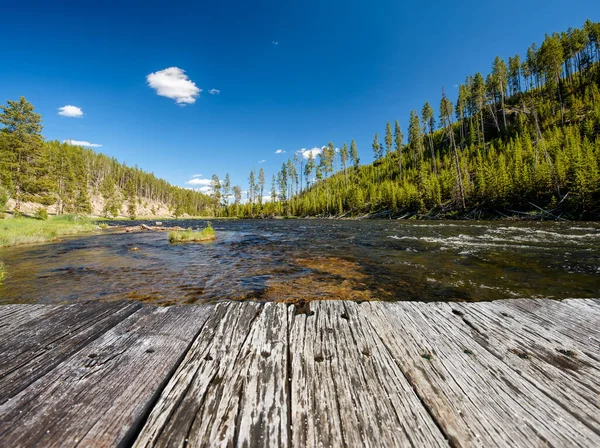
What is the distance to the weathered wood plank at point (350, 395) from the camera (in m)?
0.94

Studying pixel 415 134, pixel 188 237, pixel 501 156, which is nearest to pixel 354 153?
pixel 415 134

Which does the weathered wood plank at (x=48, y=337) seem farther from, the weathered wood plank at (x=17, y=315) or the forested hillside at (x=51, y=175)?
the forested hillside at (x=51, y=175)

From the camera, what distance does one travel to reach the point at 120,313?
6.89ft

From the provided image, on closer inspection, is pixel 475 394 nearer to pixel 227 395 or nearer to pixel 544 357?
pixel 544 357

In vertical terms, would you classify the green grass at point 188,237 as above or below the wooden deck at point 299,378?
below

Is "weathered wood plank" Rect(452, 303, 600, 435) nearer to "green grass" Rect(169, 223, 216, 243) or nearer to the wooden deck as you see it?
the wooden deck

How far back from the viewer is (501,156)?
42.0m

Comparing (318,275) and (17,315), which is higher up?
(17,315)

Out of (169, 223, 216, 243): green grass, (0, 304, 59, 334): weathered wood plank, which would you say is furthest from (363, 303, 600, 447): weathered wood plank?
(169, 223, 216, 243): green grass

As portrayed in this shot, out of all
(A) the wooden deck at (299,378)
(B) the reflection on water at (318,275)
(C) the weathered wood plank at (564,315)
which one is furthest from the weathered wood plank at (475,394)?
(B) the reflection on water at (318,275)

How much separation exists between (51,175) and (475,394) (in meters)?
68.7

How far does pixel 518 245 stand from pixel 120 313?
15.6 m

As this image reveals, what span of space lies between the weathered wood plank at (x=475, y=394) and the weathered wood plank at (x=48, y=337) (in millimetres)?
1997

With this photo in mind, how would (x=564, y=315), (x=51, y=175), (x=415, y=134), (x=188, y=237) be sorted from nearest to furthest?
(x=564, y=315) → (x=188, y=237) → (x=51, y=175) → (x=415, y=134)
